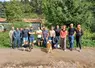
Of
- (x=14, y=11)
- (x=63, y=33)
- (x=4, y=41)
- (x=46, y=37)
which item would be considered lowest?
(x=4, y=41)

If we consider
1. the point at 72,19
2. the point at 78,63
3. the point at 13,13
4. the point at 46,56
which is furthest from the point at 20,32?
the point at 13,13

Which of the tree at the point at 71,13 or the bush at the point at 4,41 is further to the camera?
the tree at the point at 71,13

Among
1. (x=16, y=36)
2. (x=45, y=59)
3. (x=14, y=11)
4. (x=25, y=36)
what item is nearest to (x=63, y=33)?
(x=25, y=36)

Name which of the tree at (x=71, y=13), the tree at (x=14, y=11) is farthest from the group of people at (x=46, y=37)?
the tree at (x=14, y=11)

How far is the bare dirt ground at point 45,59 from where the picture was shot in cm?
1238

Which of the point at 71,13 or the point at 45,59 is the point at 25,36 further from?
the point at 71,13

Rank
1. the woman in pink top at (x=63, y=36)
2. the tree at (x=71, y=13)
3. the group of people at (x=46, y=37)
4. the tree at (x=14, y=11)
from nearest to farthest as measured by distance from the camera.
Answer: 1. the woman in pink top at (x=63, y=36)
2. the group of people at (x=46, y=37)
3. the tree at (x=71, y=13)
4. the tree at (x=14, y=11)

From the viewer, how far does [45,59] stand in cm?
1327

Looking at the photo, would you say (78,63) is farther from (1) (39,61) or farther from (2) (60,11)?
(2) (60,11)

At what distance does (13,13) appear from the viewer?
1492 inches

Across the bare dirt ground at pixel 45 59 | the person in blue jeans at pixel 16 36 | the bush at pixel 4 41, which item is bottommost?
the bare dirt ground at pixel 45 59

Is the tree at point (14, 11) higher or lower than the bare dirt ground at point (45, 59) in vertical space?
higher

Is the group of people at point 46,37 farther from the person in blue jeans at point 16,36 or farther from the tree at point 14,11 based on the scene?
the tree at point 14,11

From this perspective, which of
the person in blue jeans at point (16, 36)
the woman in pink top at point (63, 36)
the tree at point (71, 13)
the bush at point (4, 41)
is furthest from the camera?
the tree at point (71, 13)
